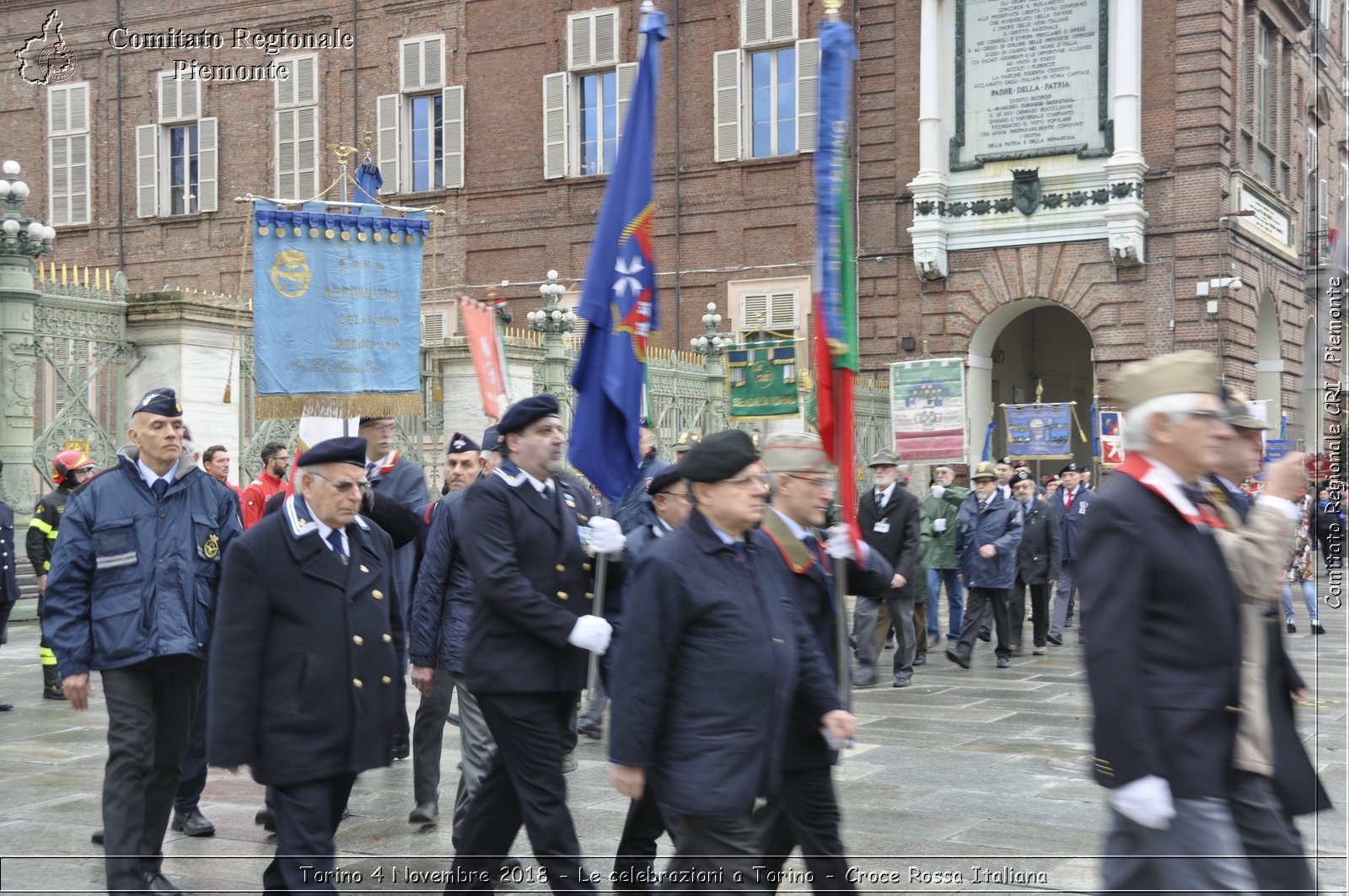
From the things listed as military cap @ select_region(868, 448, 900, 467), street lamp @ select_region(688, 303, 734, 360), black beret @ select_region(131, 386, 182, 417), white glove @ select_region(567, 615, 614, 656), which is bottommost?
white glove @ select_region(567, 615, 614, 656)

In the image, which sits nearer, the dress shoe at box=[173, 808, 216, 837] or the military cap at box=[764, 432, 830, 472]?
the military cap at box=[764, 432, 830, 472]

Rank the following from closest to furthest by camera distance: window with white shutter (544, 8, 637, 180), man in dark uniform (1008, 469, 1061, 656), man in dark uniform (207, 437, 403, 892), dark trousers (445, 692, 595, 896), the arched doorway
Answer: man in dark uniform (207, 437, 403, 892) → dark trousers (445, 692, 595, 896) → man in dark uniform (1008, 469, 1061, 656) → window with white shutter (544, 8, 637, 180) → the arched doorway

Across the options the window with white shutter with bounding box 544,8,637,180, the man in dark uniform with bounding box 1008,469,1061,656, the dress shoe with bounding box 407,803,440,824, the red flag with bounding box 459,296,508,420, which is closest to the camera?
the dress shoe with bounding box 407,803,440,824

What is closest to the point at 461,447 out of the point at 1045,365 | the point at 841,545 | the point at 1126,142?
the point at 841,545

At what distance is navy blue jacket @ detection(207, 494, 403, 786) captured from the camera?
4.57m

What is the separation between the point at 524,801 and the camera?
192 inches

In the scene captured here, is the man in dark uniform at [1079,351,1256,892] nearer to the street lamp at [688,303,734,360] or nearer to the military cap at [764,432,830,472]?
the military cap at [764,432,830,472]

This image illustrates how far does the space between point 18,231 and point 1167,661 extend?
14335 millimetres

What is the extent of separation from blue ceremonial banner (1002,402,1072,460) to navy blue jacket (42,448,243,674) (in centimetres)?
1824

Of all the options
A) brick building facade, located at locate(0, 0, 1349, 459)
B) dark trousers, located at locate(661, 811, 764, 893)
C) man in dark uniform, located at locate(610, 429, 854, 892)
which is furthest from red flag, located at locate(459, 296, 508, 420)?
brick building facade, located at locate(0, 0, 1349, 459)


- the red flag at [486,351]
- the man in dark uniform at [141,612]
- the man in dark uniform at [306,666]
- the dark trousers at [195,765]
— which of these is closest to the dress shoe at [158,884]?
the man in dark uniform at [141,612]

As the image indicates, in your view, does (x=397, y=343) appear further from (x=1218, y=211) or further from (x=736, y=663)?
(x=1218, y=211)

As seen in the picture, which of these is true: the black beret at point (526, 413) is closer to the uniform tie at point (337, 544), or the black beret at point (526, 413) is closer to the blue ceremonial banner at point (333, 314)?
the uniform tie at point (337, 544)

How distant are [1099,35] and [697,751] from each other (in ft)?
76.9
